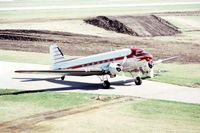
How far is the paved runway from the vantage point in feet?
134

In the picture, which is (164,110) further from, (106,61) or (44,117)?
(106,61)

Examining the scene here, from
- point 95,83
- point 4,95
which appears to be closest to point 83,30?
point 95,83

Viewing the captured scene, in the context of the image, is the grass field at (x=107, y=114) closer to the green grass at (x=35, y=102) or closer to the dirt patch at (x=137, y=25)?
the green grass at (x=35, y=102)

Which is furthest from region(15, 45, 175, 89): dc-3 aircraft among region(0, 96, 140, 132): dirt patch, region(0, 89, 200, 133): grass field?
region(0, 96, 140, 132): dirt patch

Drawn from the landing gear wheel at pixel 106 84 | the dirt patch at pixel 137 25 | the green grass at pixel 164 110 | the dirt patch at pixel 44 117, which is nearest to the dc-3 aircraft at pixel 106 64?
the landing gear wheel at pixel 106 84

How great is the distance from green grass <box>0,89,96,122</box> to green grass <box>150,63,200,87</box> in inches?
398

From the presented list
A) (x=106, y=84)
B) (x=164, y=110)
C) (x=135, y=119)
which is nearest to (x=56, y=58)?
(x=106, y=84)

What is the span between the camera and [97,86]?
1772 inches

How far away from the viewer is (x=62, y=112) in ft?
115

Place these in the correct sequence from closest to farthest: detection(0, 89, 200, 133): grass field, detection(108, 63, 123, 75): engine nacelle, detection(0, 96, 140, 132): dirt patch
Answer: detection(0, 96, 140, 132): dirt patch → detection(0, 89, 200, 133): grass field → detection(108, 63, 123, 75): engine nacelle

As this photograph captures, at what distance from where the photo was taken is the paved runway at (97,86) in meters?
40.8

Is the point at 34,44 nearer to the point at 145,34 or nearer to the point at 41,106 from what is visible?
the point at 145,34

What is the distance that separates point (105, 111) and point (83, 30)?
174 ft

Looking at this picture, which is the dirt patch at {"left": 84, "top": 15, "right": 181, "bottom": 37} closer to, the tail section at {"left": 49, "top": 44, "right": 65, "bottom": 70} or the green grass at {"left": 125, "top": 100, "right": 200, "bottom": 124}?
the tail section at {"left": 49, "top": 44, "right": 65, "bottom": 70}
